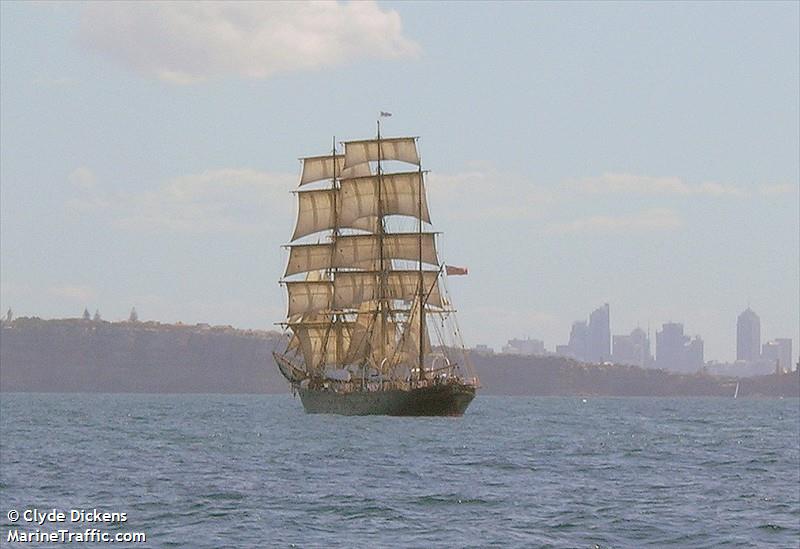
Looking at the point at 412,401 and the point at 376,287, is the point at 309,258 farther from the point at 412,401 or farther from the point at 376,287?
the point at 412,401

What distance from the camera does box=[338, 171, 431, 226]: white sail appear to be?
4557 inches

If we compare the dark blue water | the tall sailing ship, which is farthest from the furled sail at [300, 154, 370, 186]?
the dark blue water

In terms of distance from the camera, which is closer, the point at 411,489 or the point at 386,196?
the point at 411,489

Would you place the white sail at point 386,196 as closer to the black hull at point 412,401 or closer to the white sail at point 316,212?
the white sail at point 316,212

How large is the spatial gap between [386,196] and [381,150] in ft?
13.4

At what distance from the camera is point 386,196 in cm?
11656

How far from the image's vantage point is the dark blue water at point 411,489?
3475cm

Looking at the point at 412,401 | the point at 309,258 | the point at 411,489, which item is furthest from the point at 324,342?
the point at 411,489

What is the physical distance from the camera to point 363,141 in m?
118

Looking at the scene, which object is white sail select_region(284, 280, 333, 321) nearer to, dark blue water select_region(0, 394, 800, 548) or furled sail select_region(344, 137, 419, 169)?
furled sail select_region(344, 137, 419, 169)

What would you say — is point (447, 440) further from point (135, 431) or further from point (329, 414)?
point (329, 414)

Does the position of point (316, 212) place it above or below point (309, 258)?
above

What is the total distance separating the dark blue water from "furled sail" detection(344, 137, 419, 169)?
42.2 meters

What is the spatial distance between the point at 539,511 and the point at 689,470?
18240 mm
